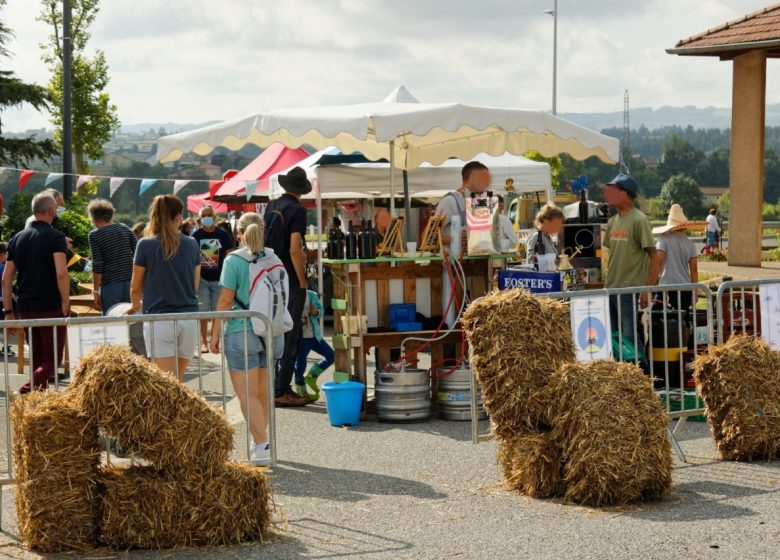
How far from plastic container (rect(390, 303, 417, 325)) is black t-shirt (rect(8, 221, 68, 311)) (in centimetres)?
302

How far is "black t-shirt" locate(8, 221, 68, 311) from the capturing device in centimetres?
1091

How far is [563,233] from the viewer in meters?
11.9

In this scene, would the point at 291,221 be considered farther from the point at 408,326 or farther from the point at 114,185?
the point at 114,185

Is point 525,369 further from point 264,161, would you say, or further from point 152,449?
point 264,161

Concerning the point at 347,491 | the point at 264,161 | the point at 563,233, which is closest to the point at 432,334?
the point at 563,233

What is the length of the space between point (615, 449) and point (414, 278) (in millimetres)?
4348

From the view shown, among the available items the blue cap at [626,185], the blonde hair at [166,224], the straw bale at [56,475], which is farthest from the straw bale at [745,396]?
the straw bale at [56,475]

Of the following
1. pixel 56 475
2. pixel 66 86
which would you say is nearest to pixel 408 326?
pixel 56 475

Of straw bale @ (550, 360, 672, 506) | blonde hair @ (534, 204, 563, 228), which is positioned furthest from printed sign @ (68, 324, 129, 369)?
blonde hair @ (534, 204, 563, 228)

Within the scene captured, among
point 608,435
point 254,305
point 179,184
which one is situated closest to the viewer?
point 608,435

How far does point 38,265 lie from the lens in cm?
1093

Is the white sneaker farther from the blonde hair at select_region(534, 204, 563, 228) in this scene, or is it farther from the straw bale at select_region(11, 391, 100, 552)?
the blonde hair at select_region(534, 204, 563, 228)

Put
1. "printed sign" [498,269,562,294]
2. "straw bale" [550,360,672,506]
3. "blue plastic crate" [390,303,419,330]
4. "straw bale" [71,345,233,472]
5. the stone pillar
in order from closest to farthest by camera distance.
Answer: "straw bale" [71,345,233,472] < "straw bale" [550,360,672,506] < "printed sign" [498,269,562,294] < "blue plastic crate" [390,303,419,330] < the stone pillar

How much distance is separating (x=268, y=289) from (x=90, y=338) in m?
1.94
